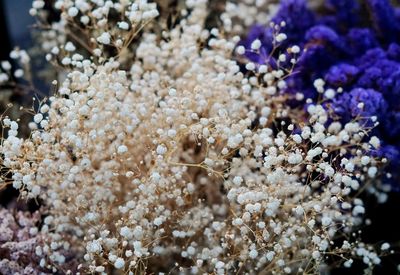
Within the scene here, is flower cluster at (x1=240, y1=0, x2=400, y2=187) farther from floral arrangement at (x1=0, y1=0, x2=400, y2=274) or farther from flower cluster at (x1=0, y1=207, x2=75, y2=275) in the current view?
flower cluster at (x1=0, y1=207, x2=75, y2=275)

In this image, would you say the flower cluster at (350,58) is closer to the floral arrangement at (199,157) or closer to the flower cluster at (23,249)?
the floral arrangement at (199,157)

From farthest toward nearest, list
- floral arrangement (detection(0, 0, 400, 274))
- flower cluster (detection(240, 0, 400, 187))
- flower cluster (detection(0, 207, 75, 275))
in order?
flower cluster (detection(240, 0, 400, 187))
flower cluster (detection(0, 207, 75, 275))
floral arrangement (detection(0, 0, 400, 274))

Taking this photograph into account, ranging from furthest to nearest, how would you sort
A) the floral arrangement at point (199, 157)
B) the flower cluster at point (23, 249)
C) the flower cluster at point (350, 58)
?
the flower cluster at point (350, 58) → the flower cluster at point (23, 249) → the floral arrangement at point (199, 157)

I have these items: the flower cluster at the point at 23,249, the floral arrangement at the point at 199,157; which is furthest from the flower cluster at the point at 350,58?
the flower cluster at the point at 23,249

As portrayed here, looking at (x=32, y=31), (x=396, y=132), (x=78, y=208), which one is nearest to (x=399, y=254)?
(x=396, y=132)

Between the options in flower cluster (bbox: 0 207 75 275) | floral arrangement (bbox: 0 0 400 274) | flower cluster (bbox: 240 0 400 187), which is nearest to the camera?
floral arrangement (bbox: 0 0 400 274)

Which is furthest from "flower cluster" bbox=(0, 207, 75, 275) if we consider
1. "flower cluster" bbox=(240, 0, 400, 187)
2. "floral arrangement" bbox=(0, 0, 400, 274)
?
"flower cluster" bbox=(240, 0, 400, 187)

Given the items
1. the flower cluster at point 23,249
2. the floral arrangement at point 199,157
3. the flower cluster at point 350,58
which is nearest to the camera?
the floral arrangement at point 199,157

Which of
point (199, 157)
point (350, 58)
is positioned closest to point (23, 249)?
point (199, 157)

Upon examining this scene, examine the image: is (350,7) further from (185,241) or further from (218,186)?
(185,241)
